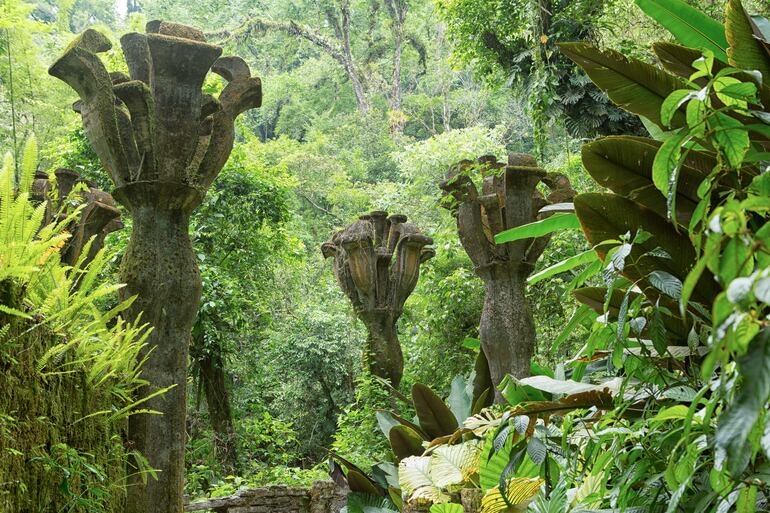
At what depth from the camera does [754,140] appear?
4.68 feet

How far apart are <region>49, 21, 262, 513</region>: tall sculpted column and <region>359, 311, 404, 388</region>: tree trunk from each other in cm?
449

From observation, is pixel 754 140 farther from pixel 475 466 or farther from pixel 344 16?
pixel 344 16

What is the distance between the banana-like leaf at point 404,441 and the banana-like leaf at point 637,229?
2.67 m

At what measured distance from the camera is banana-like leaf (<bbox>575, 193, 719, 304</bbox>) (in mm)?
1600

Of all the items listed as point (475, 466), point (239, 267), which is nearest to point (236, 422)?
point (239, 267)

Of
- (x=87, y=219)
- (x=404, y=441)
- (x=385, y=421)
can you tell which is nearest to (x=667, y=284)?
(x=404, y=441)

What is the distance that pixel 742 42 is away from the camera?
1.46 m

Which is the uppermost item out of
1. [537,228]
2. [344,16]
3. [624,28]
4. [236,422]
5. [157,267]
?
[344,16]

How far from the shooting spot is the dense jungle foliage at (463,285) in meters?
1.20

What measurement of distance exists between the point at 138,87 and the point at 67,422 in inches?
83.6

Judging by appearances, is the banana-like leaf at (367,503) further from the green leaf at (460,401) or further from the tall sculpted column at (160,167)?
the tall sculpted column at (160,167)

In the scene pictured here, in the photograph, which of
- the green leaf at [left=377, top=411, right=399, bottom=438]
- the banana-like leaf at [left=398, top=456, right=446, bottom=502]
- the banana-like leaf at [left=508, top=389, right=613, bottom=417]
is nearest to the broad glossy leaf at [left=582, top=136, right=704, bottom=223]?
the banana-like leaf at [left=508, top=389, right=613, bottom=417]

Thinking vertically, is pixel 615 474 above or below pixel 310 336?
below

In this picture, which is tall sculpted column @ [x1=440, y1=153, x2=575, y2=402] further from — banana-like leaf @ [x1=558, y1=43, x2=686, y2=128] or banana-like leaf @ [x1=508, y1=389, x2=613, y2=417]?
banana-like leaf @ [x1=558, y1=43, x2=686, y2=128]
